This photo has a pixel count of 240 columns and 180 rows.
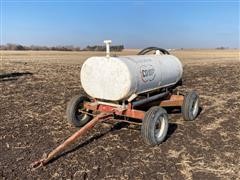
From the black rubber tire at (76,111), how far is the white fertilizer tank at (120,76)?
50 centimetres

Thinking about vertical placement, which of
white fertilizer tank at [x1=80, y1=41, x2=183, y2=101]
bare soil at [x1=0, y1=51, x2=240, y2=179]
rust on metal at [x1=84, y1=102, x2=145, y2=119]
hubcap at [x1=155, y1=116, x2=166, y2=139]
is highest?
white fertilizer tank at [x1=80, y1=41, x2=183, y2=101]

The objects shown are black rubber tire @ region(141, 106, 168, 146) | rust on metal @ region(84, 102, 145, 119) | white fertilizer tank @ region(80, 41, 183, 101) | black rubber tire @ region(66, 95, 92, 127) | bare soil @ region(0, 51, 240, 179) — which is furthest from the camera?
black rubber tire @ region(66, 95, 92, 127)

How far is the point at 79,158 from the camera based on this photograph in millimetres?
6047

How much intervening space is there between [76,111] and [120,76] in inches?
61.6

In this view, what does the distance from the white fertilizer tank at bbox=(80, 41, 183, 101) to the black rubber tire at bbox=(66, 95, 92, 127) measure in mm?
505

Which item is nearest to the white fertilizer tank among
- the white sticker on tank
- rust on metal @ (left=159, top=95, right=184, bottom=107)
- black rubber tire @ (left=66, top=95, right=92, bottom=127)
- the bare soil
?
the white sticker on tank

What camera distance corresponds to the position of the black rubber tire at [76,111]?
25.2 ft

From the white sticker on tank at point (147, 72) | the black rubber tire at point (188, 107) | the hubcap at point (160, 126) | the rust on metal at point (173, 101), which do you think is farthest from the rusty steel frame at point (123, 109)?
the white sticker on tank at point (147, 72)

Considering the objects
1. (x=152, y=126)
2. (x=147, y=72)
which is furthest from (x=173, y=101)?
(x=152, y=126)

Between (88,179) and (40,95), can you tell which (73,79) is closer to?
(40,95)

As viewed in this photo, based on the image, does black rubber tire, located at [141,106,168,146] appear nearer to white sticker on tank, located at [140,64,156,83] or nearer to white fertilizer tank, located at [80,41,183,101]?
white fertilizer tank, located at [80,41,183,101]

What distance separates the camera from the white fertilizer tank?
6.78 metres

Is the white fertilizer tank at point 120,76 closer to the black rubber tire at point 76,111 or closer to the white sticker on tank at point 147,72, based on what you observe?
the white sticker on tank at point 147,72

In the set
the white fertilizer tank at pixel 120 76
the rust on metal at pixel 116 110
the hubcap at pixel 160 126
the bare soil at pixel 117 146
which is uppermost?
the white fertilizer tank at pixel 120 76
